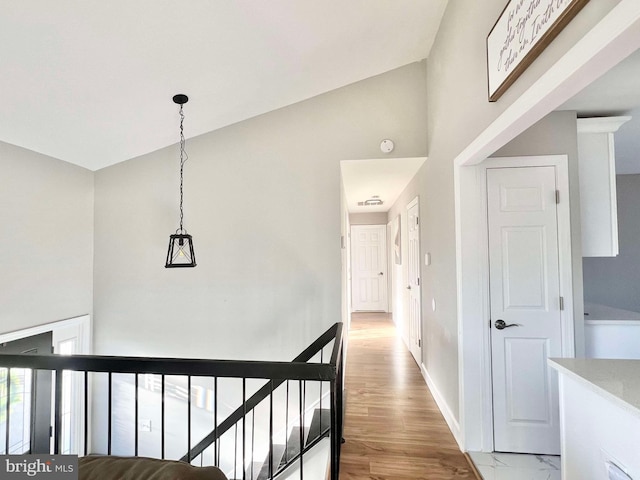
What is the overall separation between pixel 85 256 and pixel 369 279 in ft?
Answer: 17.6

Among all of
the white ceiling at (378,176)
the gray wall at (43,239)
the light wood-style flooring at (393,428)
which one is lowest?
the light wood-style flooring at (393,428)

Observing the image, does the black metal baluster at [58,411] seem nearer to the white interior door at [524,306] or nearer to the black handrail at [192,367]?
the black handrail at [192,367]

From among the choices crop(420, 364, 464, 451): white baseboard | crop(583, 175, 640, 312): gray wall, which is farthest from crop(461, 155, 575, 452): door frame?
crop(583, 175, 640, 312): gray wall

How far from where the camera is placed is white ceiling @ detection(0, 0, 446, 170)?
1.69 meters

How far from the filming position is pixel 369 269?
7.00 m

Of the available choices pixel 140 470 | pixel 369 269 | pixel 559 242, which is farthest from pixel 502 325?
pixel 369 269

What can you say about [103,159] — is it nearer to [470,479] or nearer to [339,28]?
[339,28]

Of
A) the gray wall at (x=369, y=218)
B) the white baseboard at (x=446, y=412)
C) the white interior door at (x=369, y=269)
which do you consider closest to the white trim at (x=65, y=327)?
the white baseboard at (x=446, y=412)

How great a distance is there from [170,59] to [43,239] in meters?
2.35

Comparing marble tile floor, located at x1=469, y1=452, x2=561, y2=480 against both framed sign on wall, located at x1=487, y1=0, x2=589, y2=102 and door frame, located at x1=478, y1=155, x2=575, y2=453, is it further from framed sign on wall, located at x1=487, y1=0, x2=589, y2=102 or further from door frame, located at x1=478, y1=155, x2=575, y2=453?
framed sign on wall, located at x1=487, y1=0, x2=589, y2=102

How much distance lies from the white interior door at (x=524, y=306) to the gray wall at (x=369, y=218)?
15.9 ft

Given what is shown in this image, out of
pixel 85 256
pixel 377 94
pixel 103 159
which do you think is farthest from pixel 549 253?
pixel 85 256

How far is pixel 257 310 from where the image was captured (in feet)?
10.4

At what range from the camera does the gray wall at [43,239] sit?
2.65m
